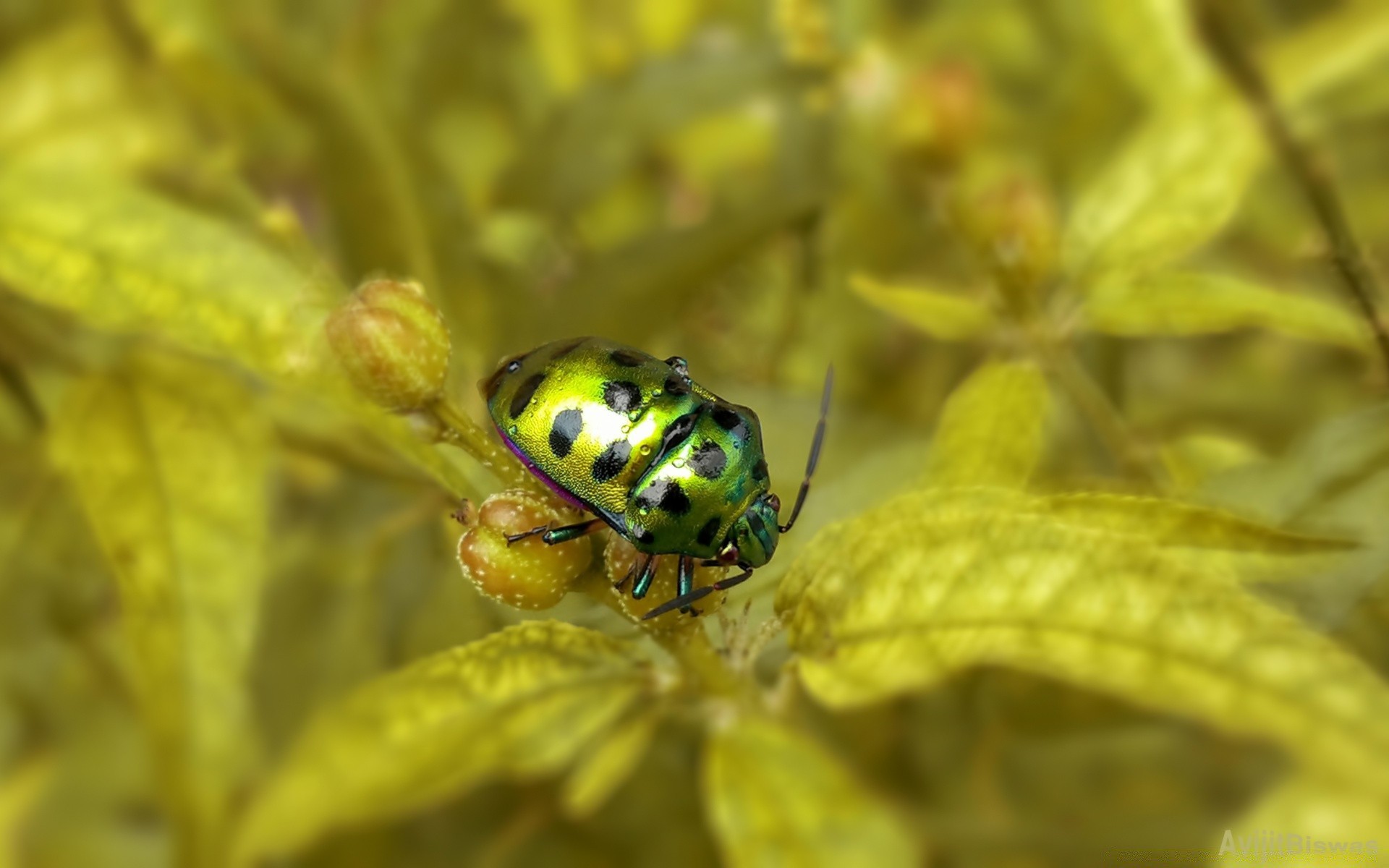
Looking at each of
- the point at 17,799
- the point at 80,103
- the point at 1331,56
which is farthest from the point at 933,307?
the point at 80,103

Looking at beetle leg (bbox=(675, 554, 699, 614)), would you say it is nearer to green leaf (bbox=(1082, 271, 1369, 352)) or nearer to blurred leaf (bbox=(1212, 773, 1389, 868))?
blurred leaf (bbox=(1212, 773, 1389, 868))

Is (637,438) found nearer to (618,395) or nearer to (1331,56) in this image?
(618,395)

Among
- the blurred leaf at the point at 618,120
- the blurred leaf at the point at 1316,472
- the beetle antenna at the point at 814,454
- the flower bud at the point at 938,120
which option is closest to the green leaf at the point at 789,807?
the beetle antenna at the point at 814,454

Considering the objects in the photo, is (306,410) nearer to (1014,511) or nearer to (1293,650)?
(1014,511)

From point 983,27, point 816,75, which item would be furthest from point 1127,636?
point 983,27

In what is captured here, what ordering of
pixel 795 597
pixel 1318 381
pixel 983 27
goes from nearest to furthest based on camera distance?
1. pixel 795 597
2. pixel 1318 381
3. pixel 983 27

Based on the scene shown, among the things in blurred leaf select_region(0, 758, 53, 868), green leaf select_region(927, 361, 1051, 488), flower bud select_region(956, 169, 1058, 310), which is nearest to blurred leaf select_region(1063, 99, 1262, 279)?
flower bud select_region(956, 169, 1058, 310)
